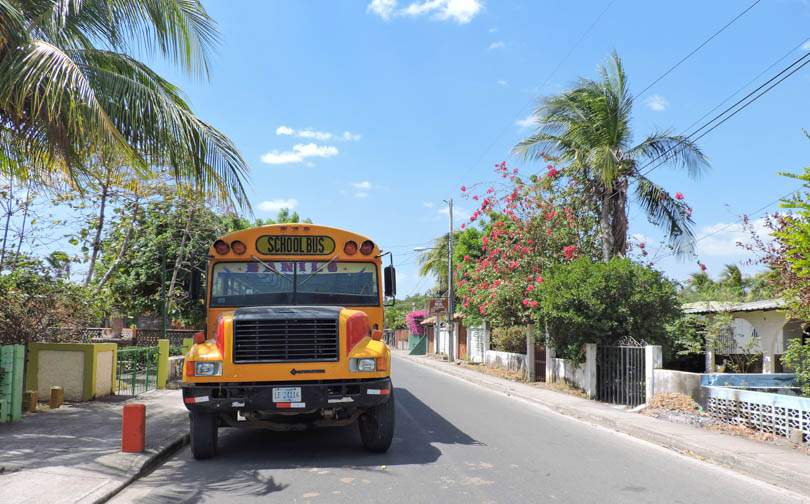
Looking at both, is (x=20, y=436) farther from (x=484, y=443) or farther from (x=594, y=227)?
(x=594, y=227)

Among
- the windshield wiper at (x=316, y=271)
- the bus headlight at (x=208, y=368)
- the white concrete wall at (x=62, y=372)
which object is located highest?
the windshield wiper at (x=316, y=271)

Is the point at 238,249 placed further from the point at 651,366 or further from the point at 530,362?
the point at 530,362

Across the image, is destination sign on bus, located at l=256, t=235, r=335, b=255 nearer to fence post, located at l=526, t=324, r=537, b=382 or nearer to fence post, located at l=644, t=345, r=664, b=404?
fence post, located at l=644, t=345, r=664, b=404

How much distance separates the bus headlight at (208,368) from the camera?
8016 mm

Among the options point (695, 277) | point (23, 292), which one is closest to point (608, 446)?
point (23, 292)

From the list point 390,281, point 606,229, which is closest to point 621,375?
point 606,229

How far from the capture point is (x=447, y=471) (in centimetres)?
770

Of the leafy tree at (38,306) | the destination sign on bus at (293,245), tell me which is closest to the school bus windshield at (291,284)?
the destination sign on bus at (293,245)

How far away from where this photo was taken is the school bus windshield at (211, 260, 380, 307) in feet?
31.3

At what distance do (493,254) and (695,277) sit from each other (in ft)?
91.5

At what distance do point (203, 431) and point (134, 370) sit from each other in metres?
7.90

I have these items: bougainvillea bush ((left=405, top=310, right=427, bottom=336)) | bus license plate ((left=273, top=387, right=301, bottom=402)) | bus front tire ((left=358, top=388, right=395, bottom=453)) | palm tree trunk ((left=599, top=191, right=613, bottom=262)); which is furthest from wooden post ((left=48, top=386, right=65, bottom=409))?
bougainvillea bush ((left=405, top=310, right=427, bottom=336))

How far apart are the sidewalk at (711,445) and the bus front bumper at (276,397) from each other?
4.60 metres

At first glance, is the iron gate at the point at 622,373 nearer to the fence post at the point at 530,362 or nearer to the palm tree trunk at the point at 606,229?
→ the palm tree trunk at the point at 606,229
